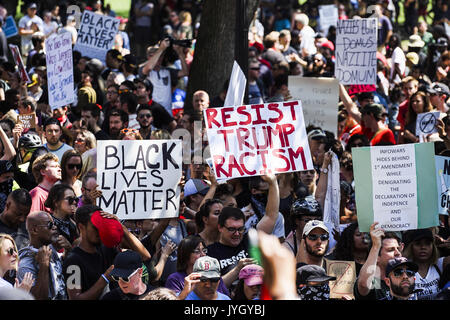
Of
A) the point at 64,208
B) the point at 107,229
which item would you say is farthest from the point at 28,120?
the point at 107,229

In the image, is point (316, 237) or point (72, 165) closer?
point (316, 237)

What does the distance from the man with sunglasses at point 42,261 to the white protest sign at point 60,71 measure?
15.3 feet

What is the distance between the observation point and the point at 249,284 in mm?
6215

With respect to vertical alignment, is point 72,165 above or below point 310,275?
above

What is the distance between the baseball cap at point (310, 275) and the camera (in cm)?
609

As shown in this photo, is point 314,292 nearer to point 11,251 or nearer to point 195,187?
point 11,251

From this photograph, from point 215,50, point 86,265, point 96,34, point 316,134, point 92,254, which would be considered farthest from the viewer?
point 96,34

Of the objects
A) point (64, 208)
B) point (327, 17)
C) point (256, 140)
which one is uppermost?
point (327, 17)

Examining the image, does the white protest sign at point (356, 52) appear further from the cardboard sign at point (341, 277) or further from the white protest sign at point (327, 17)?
the white protest sign at point (327, 17)

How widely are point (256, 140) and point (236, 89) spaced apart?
1845mm

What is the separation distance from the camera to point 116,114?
10539 millimetres

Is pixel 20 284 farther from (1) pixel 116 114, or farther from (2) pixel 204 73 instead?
(2) pixel 204 73

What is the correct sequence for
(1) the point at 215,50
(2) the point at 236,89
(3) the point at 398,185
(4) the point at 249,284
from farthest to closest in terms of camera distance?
(1) the point at 215,50
(2) the point at 236,89
(3) the point at 398,185
(4) the point at 249,284
